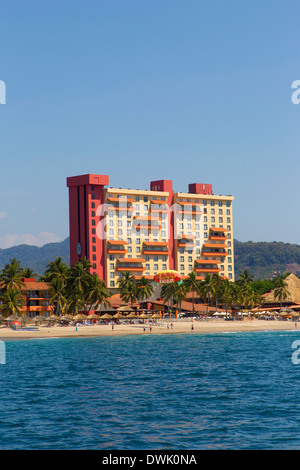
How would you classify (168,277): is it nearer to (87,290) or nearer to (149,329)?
(87,290)

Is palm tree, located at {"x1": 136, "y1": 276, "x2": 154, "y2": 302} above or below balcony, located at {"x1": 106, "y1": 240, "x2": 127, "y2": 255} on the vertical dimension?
below

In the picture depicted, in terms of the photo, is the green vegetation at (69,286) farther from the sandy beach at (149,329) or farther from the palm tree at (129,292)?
the palm tree at (129,292)

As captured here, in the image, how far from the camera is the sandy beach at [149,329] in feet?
403

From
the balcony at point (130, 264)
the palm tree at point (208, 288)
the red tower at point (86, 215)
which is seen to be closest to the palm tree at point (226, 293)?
the palm tree at point (208, 288)

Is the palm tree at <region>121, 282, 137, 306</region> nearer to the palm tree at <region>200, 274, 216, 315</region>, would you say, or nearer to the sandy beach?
the sandy beach

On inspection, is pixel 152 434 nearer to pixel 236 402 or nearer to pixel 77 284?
pixel 236 402

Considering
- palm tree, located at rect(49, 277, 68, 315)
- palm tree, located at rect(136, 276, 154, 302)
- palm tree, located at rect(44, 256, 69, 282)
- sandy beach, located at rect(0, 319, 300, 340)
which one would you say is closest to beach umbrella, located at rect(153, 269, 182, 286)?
palm tree, located at rect(136, 276, 154, 302)

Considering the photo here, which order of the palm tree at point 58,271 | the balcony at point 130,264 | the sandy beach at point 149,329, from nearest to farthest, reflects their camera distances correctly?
the sandy beach at point 149,329
the palm tree at point 58,271
the balcony at point 130,264

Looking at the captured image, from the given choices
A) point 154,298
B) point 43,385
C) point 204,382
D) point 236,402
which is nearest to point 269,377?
point 204,382

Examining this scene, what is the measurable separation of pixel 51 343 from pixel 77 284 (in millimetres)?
40944

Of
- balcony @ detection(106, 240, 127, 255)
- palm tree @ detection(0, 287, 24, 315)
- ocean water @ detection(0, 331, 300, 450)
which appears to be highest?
balcony @ detection(106, 240, 127, 255)

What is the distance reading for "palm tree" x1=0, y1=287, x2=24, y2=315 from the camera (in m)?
136

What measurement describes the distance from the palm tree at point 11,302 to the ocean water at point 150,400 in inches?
1843

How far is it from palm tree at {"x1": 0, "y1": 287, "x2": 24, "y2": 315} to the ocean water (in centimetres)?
4680
